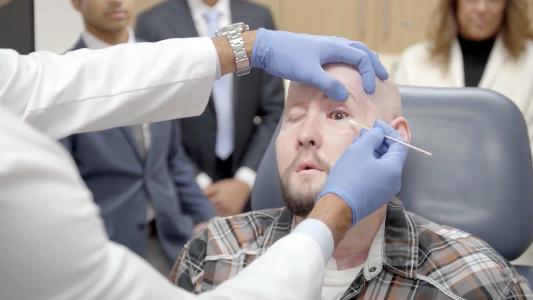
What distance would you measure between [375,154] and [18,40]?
111 centimetres

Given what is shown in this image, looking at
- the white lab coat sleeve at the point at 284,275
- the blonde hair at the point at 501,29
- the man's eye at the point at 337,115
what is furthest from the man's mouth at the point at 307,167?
the blonde hair at the point at 501,29

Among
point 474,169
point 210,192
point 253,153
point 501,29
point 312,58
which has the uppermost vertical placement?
point 312,58

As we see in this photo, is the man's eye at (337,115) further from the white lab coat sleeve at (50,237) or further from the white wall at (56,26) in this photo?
the white wall at (56,26)

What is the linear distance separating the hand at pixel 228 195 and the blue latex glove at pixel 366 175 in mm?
1237

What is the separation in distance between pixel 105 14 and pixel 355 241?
3.93ft

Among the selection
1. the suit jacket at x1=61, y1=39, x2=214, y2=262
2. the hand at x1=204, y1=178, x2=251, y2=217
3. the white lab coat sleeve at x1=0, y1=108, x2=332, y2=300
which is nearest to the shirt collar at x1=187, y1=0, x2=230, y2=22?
the suit jacket at x1=61, y1=39, x2=214, y2=262

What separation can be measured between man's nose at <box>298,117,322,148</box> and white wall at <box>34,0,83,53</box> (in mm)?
1492

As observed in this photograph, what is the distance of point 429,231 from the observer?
1.40 metres

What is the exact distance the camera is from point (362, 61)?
138 centimetres

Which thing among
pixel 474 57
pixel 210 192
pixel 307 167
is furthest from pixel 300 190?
pixel 474 57

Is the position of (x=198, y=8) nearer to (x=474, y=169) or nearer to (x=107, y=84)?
(x=107, y=84)

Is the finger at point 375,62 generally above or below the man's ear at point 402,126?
above

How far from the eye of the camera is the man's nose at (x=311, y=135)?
1.37 meters

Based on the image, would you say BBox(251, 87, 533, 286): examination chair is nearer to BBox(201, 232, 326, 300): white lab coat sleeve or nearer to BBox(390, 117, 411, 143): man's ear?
BBox(390, 117, 411, 143): man's ear
